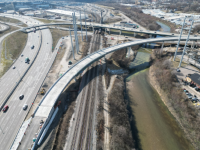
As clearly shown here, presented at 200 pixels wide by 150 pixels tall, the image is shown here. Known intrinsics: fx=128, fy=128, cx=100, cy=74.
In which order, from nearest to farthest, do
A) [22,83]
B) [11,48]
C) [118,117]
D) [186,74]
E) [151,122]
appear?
1. [118,117]
2. [151,122]
3. [22,83]
4. [186,74]
5. [11,48]

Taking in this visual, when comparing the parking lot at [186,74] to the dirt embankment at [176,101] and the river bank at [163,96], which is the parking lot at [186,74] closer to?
the dirt embankment at [176,101]

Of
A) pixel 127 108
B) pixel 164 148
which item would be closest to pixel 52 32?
pixel 127 108

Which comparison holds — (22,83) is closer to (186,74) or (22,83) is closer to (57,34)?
(57,34)

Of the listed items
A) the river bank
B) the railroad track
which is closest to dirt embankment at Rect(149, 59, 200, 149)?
the river bank

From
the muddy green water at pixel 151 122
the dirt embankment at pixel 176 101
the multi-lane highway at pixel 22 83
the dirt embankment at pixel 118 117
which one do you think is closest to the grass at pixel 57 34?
the multi-lane highway at pixel 22 83

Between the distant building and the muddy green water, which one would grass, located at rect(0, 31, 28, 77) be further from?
the distant building

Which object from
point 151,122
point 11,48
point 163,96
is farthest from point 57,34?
point 151,122
